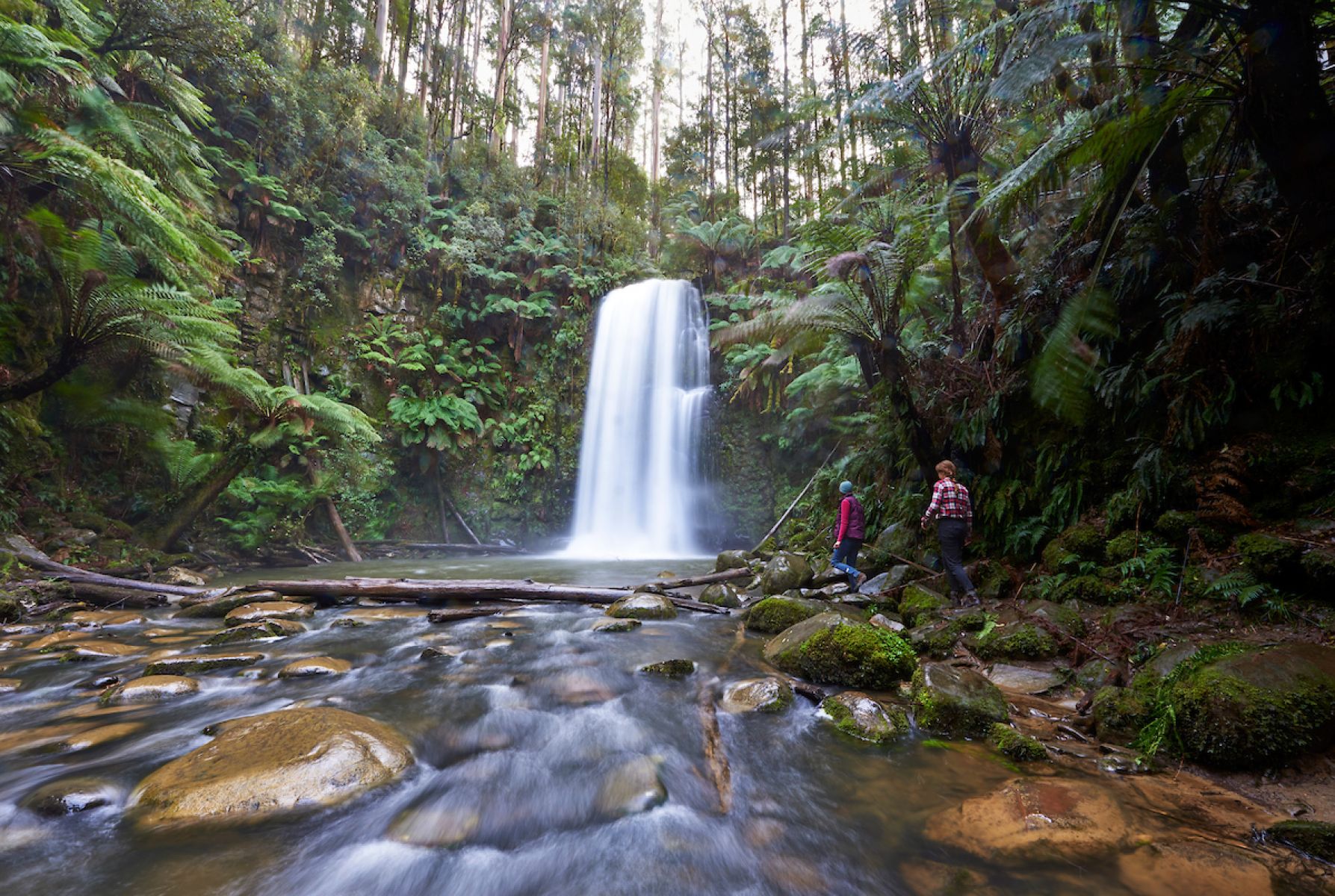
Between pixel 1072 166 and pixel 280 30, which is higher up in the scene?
pixel 280 30

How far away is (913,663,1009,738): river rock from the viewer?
2.81 metres

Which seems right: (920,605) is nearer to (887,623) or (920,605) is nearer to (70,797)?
(887,623)

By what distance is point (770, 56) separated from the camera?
2109 cm

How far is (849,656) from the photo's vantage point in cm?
354

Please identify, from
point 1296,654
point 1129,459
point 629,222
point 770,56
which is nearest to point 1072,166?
point 1129,459

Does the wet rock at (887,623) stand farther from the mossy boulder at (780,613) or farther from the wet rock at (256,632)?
the wet rock at (256,632)

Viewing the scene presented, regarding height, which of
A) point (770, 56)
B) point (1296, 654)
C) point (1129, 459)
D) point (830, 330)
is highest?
point (770, 56)

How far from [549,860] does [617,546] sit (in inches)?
541

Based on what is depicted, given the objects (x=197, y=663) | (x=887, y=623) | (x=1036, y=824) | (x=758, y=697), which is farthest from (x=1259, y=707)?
(x=197, y=663)

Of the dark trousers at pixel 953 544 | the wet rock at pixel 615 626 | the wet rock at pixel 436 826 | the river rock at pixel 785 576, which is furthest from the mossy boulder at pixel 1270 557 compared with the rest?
the wet rock at pixel 615 626

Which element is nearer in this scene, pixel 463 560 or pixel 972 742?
pixel 972 742

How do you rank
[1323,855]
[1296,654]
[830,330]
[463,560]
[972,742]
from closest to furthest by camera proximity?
[1323,855] < [1296,654] < [972,742] < [830,330] < [463,560]

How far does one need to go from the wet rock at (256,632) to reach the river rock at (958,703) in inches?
213

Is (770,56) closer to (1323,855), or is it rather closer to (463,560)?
(463,560)
